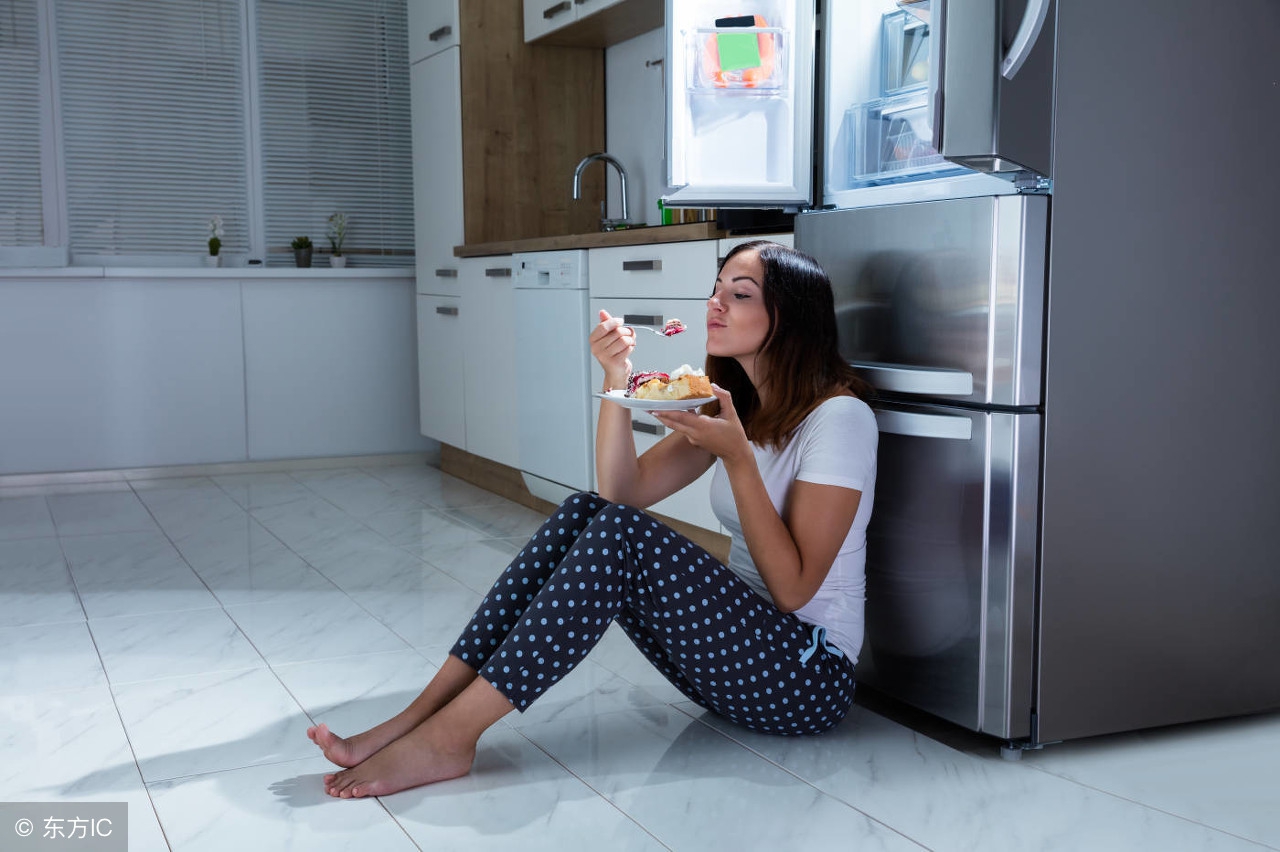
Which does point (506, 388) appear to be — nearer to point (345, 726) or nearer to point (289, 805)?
point (345, 726)

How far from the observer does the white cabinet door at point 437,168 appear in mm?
4336

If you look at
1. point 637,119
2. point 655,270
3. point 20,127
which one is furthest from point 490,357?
point 20,127

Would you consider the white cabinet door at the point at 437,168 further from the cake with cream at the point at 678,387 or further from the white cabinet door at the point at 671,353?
the cake with cream at the point at 678,387

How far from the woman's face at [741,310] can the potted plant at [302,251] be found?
353 cm

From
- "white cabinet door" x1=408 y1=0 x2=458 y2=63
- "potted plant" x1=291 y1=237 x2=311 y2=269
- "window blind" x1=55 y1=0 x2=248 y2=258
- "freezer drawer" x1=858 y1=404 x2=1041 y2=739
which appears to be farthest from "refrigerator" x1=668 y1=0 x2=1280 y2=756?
"window blind" x1=55 y1=0 x2=248 y2=258

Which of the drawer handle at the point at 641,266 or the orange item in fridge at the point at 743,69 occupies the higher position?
the orange item in fridge at the point at 743,69

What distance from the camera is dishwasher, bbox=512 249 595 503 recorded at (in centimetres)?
342

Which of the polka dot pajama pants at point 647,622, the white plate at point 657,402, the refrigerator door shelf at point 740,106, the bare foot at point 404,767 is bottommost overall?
the bare foot at point 404,767

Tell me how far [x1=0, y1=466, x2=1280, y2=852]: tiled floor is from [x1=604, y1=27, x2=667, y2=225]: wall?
177 cm

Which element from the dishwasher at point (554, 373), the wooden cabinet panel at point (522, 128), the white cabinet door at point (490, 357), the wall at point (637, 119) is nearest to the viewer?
the dishwasher at point (554, 373)

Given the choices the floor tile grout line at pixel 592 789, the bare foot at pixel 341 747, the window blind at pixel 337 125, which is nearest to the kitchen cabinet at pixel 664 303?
the floor tile grout line at pixel 592 789

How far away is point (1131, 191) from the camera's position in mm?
1815

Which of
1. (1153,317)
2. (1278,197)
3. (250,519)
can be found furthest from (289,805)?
(250,519)

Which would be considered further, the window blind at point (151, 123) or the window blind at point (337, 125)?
the window blind at point (337, 125)
